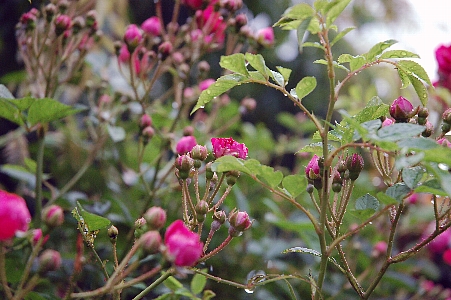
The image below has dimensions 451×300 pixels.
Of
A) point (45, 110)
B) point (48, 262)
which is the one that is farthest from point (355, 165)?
point (45, 110)

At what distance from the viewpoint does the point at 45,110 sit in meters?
0.76

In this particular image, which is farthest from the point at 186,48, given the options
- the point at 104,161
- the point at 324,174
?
the point at 324,174

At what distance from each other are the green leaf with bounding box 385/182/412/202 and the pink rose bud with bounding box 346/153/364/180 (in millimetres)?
68

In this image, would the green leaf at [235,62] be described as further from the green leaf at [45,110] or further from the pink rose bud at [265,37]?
the pink rose bud at [265,37]

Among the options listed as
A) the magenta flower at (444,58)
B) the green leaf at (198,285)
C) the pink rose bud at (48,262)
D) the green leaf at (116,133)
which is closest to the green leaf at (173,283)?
the green leaf at (198,285)

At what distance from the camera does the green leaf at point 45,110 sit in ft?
2.44

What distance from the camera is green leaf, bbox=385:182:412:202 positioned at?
0.46 m

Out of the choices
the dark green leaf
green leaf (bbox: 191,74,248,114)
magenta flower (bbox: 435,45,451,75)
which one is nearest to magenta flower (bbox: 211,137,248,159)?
green leaf (bbox: 191,74,248,114)

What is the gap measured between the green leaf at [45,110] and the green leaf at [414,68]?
54 centimetres

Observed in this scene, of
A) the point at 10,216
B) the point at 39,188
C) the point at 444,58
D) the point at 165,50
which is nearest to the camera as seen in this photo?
the point at 10,216

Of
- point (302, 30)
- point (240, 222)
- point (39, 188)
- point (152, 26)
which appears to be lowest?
point (39, 188)

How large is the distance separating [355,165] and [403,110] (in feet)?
0.32

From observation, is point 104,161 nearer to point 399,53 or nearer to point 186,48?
point 186,48

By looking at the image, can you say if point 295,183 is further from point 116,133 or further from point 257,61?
point 116,133
